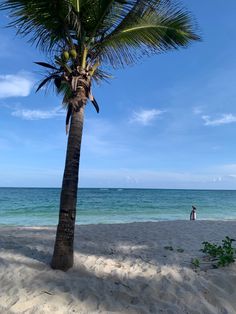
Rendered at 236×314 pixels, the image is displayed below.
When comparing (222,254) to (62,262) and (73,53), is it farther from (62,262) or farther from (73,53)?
(73,53)

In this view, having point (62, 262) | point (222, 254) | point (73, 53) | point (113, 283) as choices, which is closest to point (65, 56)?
point (73, 53)

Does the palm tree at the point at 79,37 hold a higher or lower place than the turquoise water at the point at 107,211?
higher

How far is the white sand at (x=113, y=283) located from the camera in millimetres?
4820

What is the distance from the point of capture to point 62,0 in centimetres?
594

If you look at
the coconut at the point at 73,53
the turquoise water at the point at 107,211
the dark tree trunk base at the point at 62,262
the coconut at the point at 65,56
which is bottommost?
the turquoise water at the point at 107,211

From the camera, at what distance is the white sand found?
4.82 m

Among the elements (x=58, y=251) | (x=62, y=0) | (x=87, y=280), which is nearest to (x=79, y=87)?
(x=62, y=0)

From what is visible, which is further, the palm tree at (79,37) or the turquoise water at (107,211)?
the turquoise water at (107,211)

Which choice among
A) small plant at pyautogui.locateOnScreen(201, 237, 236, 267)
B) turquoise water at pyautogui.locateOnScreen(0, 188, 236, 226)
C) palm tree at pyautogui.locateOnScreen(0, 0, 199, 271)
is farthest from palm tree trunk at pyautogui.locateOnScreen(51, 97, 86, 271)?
turquoise water at pyautogui.locateOnScreen(0, 188, 236, 226)

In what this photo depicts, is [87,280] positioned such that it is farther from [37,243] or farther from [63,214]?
[37,243]

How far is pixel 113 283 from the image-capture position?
18.1ft

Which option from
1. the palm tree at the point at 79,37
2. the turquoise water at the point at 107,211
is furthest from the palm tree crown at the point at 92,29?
the turquoise water at the point at 107,211

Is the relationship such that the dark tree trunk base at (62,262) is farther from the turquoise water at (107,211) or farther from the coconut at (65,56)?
the turquoise water at (107,211)

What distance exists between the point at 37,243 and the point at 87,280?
8.58 ft
